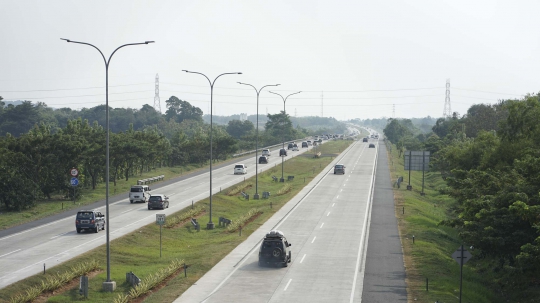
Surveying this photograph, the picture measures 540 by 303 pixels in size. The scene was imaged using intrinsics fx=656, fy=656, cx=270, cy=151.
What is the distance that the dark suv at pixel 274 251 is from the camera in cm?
3675

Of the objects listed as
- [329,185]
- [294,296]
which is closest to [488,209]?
[294,296]

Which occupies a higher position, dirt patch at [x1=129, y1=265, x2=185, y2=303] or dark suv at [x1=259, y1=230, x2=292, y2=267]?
dark suv at [x1=259, y1=230, x2=292, y2=267]

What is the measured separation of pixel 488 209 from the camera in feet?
116

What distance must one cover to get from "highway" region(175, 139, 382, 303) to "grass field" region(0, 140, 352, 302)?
89 centimetres

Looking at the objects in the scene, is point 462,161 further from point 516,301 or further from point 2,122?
point 2,122

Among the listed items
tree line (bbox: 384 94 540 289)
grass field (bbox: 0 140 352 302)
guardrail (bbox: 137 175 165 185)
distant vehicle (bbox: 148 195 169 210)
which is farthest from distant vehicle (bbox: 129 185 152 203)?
tree line (bbox: 384 94 540 289)

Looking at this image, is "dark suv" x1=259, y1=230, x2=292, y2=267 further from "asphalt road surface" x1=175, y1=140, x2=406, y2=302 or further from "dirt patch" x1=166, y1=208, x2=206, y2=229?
"dirt patch" x1=166, y1=208, x2=206, y2=229

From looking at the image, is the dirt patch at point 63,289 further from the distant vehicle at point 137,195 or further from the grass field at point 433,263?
the distant vehicle at point 137,195

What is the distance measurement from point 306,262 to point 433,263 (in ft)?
Answer: 25.0

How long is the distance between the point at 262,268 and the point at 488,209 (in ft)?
42.0

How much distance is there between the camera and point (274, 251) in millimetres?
36781

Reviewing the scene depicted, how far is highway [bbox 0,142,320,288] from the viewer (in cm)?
3691

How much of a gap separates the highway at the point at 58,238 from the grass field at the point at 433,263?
18.5m

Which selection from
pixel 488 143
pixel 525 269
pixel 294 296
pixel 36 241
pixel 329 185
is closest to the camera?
pixel 525 269
